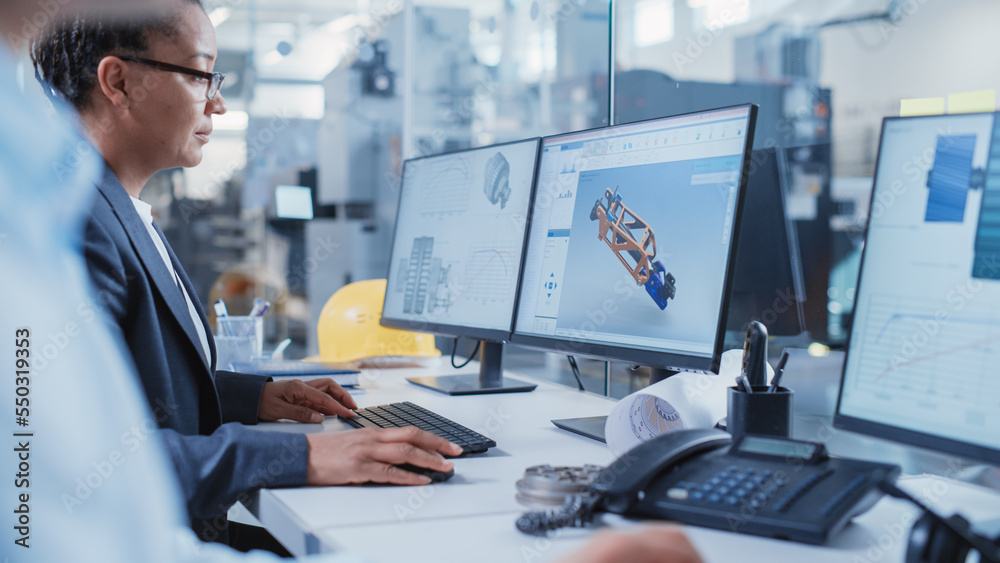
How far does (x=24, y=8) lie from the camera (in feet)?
2.67

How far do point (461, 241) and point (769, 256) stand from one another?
0.62 meters

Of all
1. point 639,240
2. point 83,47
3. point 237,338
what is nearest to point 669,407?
point 639,240

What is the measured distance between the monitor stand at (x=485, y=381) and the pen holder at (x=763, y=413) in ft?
2.49

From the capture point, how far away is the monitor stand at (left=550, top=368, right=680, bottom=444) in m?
1.22

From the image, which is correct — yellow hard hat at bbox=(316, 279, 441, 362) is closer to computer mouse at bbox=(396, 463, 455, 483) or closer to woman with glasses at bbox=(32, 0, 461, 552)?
woman with glasses at bbox=(32, 0, 461, 552)

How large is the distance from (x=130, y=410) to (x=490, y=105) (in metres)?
4.98

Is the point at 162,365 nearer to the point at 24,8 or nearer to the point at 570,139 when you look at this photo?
the point at 24,8

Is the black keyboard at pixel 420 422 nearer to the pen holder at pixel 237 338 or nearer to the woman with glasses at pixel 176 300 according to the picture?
the woman with glasses at pixel 176 300

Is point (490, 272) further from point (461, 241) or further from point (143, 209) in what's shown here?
point (143, 209)

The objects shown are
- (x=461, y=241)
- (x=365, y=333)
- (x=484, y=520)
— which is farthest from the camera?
(x=365, y=333)

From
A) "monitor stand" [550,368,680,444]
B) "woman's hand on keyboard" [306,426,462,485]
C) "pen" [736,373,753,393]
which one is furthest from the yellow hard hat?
"pen" [736,373,753,393]

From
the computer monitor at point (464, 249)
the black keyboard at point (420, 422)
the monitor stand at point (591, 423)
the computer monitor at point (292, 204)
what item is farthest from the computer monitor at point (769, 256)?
the computer monitor at point (292, 204)

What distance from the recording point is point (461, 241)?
1.68m

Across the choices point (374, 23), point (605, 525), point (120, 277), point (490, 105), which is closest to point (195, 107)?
point (120, 277)
